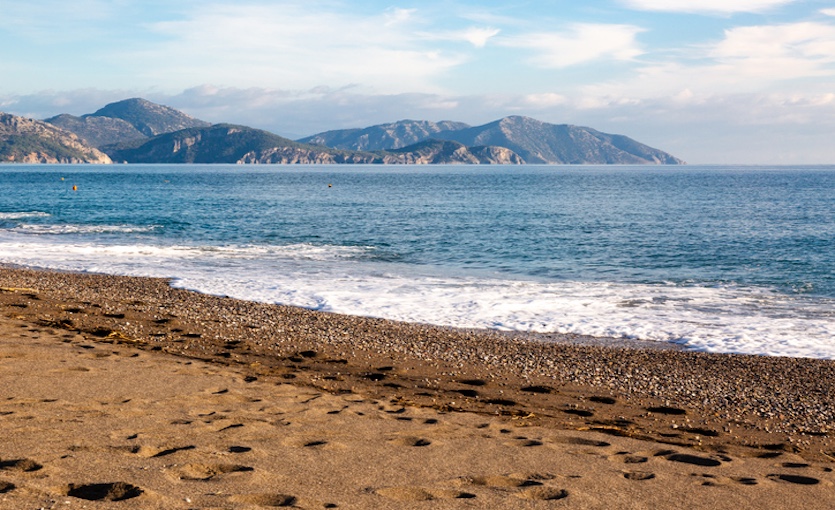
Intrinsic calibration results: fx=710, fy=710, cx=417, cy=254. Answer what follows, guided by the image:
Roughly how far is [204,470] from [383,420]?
2830 mm

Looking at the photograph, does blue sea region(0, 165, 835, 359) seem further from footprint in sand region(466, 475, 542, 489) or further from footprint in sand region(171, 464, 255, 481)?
footprint in sand region(171, 464, 255, 481)

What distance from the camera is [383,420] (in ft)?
29.5

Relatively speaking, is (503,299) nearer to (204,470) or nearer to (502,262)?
(502,262)

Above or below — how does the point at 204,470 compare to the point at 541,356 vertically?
above

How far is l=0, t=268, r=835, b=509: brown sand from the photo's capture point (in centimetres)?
644

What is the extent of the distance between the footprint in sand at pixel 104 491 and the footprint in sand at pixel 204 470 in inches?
19.0

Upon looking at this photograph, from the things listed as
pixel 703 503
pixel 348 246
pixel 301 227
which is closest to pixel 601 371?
pixel 703 503

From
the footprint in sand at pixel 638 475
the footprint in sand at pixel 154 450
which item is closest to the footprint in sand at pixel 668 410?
the footprint in sand at pixel 638 475

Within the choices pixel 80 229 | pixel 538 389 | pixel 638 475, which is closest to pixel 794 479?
pixel 638 475

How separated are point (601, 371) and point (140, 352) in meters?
8.32

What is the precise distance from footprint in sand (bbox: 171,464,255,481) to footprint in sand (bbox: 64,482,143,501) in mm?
483

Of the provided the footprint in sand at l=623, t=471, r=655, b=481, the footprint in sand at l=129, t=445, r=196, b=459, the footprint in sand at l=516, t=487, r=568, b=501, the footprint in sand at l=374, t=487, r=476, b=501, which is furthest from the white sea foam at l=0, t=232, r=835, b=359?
the footprint in sand at l=129, t=445, r=196, b=459

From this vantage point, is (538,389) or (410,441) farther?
(538,389)

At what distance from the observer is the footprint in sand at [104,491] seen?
576cm
